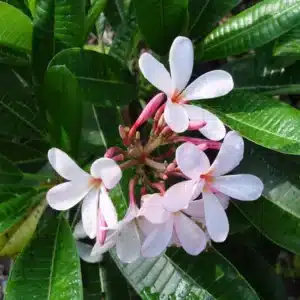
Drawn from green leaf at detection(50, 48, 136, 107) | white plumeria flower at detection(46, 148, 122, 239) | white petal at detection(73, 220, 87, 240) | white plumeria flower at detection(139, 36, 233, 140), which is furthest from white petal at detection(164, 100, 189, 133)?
white petal at detection(73, 220, 87, 240)

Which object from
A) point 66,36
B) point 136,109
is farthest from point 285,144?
point 136,109

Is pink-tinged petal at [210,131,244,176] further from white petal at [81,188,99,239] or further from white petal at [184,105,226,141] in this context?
white petal at [81,188,99,239]

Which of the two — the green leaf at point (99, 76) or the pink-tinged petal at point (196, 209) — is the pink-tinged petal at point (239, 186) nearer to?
the pink-tinged petal at point (196, 209)

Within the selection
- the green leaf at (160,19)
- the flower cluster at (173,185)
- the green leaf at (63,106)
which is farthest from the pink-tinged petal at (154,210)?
the green leaf at (160,19)

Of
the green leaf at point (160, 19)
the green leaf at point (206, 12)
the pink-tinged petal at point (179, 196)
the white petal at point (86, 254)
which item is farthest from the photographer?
the white petal at point (86, 254)

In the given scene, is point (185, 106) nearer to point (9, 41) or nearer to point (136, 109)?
point (9, 41)
